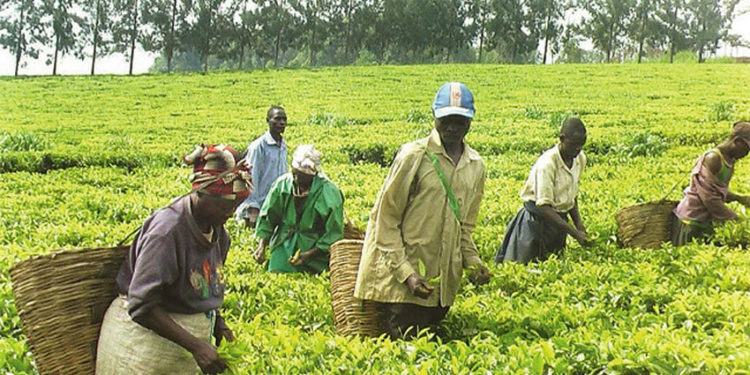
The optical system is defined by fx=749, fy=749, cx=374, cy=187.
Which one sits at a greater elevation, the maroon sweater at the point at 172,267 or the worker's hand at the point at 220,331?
the maroon sweater at the point at 172,267

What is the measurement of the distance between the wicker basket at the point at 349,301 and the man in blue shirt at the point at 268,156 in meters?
3.34

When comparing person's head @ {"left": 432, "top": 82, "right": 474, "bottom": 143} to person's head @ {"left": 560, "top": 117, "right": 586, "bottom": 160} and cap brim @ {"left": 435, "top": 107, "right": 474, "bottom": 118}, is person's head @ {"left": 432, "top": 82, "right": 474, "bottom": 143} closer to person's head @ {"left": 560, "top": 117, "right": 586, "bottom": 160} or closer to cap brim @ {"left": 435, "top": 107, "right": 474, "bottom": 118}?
cap brim @ {"left": 435, "top": 107, "right": 474, "bottom": 118}

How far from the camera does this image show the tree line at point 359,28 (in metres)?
48.7

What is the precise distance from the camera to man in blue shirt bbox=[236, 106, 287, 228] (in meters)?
8.09

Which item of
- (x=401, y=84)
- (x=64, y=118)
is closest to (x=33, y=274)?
(x=64, y=118)

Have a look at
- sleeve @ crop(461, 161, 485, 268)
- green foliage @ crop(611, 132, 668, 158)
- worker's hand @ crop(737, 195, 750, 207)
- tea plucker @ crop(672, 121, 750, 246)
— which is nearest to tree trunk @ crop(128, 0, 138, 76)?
green foliage @ crop(611, 132, 668, 158)

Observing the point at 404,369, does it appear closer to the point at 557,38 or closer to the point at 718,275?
the point at 718,275

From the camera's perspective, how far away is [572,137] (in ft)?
19.6

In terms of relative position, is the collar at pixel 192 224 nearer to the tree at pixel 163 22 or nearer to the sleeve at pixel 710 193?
the sleeve at pixel 710 193

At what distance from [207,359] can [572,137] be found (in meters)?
3.87

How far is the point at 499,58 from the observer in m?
59.4

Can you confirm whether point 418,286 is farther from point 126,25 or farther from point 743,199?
point 126,25

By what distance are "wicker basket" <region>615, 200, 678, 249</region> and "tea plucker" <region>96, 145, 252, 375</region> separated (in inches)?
188

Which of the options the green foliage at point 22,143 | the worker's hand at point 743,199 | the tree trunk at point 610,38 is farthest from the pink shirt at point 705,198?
the tree trunk at point 610,38
